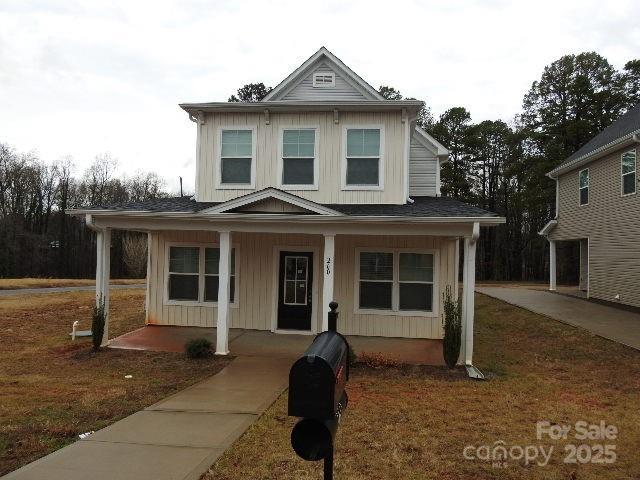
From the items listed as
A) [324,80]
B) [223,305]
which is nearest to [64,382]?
[223,305]

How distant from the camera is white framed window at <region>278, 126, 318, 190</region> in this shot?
1161 cm

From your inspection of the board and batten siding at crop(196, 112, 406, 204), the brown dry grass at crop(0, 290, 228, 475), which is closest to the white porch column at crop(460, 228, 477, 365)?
the board and batten siding at crop(196, 112, 406, 204)

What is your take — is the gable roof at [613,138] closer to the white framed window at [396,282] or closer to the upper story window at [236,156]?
the white framed window at [396,282]

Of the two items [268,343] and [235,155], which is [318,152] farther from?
[268,343]

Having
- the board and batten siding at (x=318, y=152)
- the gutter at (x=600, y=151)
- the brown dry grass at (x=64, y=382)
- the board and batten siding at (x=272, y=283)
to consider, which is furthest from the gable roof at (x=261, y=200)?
the gutter at (x=600, y=151)

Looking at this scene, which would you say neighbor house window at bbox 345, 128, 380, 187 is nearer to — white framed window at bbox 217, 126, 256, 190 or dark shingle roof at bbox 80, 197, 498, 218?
dark shingle roof at bbox 80, 197, 498, 218

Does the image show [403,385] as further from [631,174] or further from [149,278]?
[631,174]

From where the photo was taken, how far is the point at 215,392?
23.9 feet

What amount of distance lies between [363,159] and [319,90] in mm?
2402

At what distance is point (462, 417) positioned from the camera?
6285 millimetres

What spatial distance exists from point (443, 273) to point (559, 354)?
3.06m

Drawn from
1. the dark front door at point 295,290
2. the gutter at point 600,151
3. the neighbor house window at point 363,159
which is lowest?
the dark front door at point 295,290

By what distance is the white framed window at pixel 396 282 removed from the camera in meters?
11.6

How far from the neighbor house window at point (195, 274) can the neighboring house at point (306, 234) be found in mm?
26
